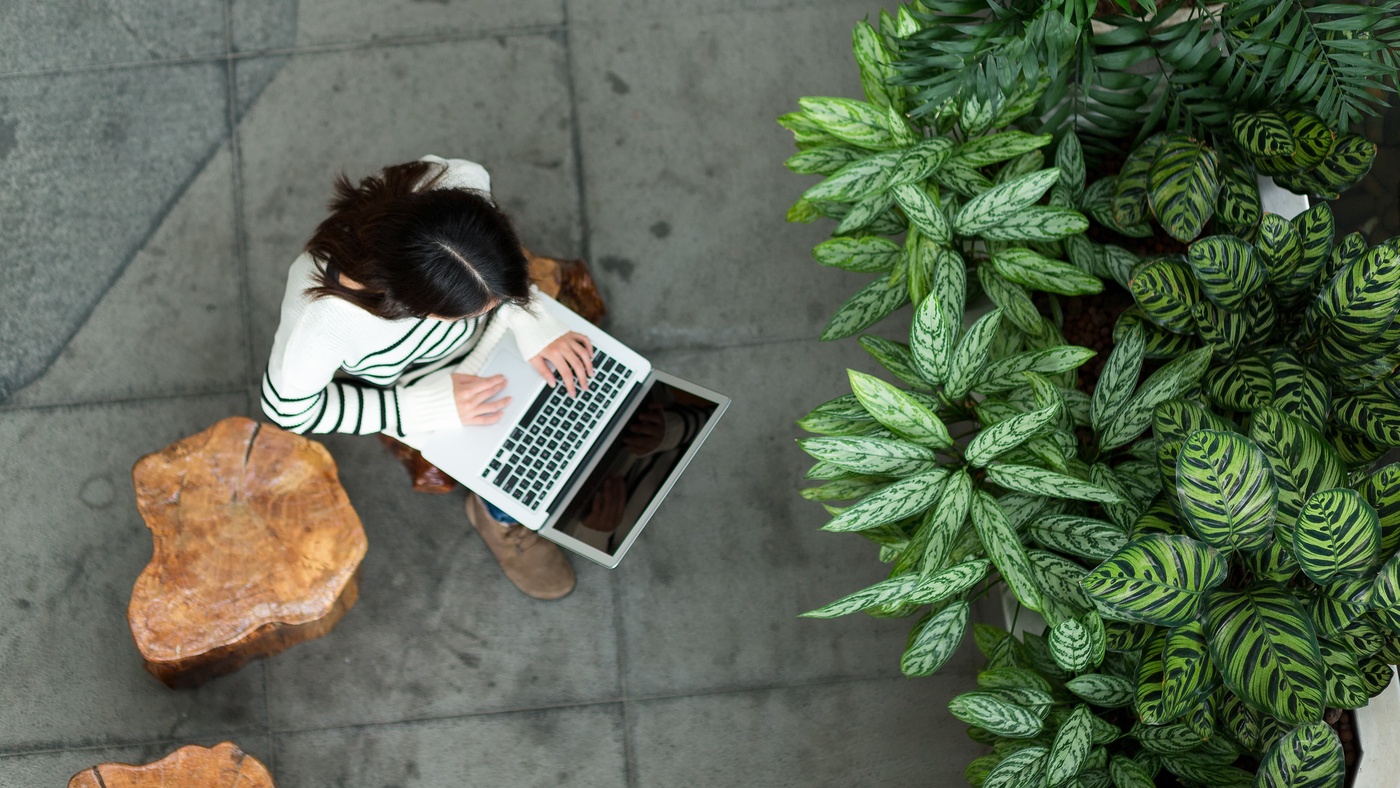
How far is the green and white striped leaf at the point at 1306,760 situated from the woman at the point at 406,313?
3.93ft

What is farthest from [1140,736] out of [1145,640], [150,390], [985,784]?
[150,390]

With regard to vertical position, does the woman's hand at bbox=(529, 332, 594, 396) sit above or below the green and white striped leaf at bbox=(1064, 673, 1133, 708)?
above

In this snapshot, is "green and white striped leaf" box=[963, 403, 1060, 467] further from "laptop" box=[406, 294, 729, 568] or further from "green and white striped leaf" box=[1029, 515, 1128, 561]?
"laptop" box=[406, 294, 729, 568]

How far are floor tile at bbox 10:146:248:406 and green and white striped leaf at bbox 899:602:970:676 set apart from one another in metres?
1.69

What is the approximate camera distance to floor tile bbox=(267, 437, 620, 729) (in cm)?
215

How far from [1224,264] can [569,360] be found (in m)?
1.09

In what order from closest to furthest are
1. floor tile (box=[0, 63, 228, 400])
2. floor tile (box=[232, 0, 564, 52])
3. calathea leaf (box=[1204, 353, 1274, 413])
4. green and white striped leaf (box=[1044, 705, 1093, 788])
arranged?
1. green and white striped leaf (box=[1044, 705, 1093, 788])
2. calathea leaf (box=[1204, 353, 1274, 413])
3. floor tile (box=[0, 63, 228, 400])
4. floor tile (box=[232, 0, 564, 52])

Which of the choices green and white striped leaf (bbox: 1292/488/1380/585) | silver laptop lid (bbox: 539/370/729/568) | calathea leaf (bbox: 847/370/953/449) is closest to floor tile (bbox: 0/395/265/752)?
silver laptop lid (bbox: 539/370/729/568)

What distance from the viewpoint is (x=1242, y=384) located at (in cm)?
146

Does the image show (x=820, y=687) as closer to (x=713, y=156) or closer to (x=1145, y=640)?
(x=1145, y=640)

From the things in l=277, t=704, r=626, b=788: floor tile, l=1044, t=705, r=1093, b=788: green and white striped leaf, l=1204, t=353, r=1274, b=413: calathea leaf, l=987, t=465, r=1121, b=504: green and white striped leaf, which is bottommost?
l=277, t=704, r=626, b=788: floor tile

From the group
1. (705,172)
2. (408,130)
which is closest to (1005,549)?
(705,172)

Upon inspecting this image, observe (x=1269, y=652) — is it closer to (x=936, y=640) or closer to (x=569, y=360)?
(x=936, y=640)

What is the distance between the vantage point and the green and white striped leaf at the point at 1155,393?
1.46 m
